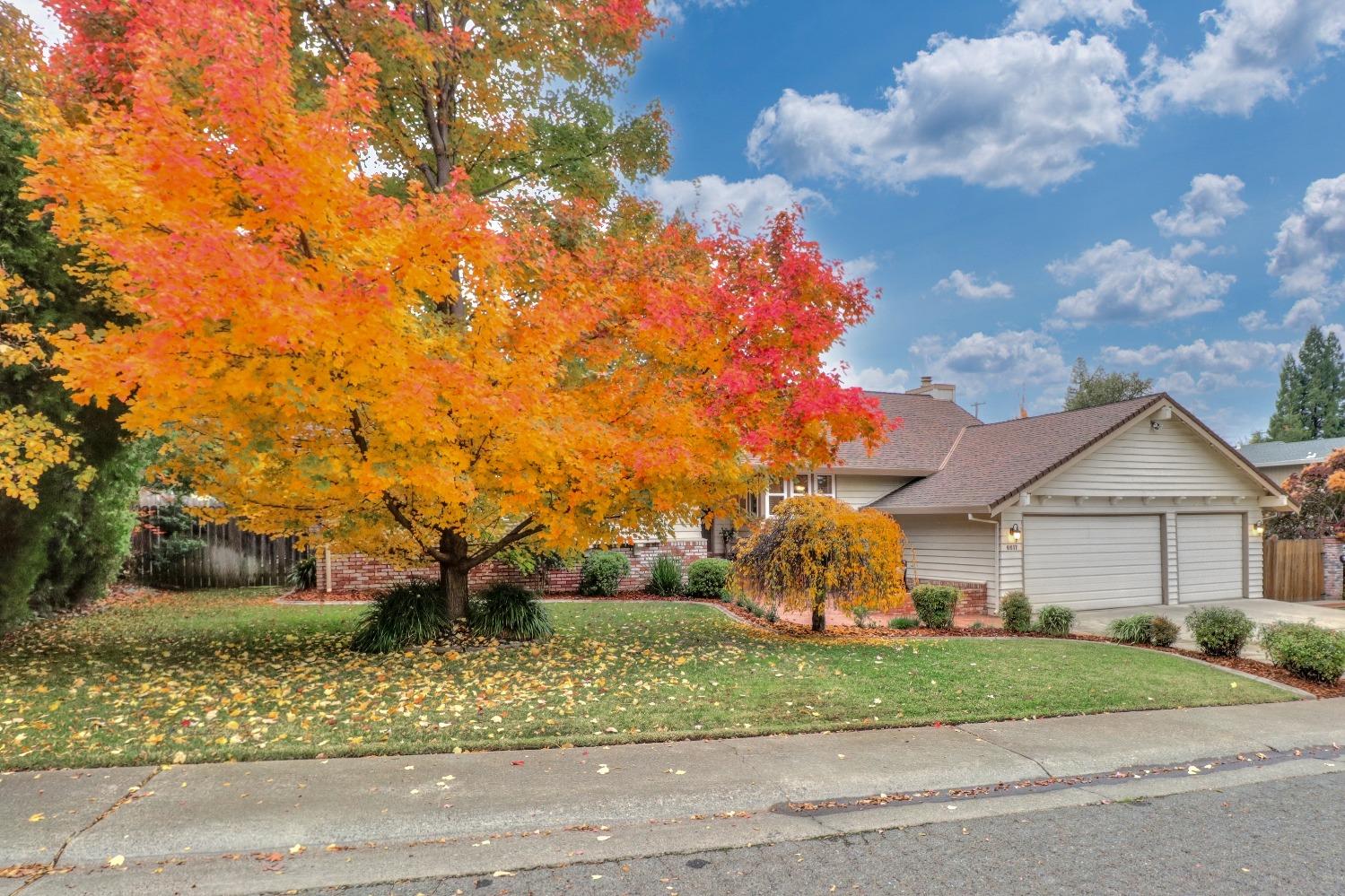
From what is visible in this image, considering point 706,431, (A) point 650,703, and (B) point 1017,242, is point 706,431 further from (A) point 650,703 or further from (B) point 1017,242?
(B) point 1017,242

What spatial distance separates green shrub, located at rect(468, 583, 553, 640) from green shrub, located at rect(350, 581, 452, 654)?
0.45m

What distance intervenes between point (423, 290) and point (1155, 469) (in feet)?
52.6

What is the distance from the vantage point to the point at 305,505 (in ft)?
26.0

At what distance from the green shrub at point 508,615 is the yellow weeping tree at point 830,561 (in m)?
3.22

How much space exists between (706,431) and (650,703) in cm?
306

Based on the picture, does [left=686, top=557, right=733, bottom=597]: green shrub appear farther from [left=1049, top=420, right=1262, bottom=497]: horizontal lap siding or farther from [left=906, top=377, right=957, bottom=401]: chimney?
[left=906, top=377, right=957, bottom=401]: chimney

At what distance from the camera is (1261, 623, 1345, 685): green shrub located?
8078mm

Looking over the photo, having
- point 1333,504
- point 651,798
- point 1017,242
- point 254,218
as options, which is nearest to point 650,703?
point 651,798

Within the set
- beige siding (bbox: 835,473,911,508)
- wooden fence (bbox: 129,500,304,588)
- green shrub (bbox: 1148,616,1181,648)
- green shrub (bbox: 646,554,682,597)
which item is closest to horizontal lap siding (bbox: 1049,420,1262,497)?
green shrub (bbox: 1148,616,1181,648)

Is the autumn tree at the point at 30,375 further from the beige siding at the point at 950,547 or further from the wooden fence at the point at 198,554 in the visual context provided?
the beige siding at the point at 950,547

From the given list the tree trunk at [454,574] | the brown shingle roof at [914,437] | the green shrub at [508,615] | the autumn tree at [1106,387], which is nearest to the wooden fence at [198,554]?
the tree trunk at [454,574]

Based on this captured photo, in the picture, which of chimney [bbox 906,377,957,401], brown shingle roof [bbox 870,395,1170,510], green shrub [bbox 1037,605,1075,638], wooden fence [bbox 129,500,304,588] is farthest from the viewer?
chimney [bbox 906,377,957,401]

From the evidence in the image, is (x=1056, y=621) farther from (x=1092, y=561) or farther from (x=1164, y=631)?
(x=1092, y=561)

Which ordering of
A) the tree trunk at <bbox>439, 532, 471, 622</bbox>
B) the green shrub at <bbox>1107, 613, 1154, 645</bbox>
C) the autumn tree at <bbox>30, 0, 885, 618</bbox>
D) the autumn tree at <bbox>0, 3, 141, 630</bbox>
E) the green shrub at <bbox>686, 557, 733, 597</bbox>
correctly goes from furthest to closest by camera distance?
the green shrub at <bbox>686, 557, 733, 597</bbox> → the green shrub at <bbox>1107, 613, 1154, 645</bbox> → the tree trunk at <bbox>439, 532, 471, 622</bbox> → the autumn tree at <bbox>0, 3, 141, 630</bbox> → the autumn tree at <bbox>30, 0, 885, 618</bbox>
